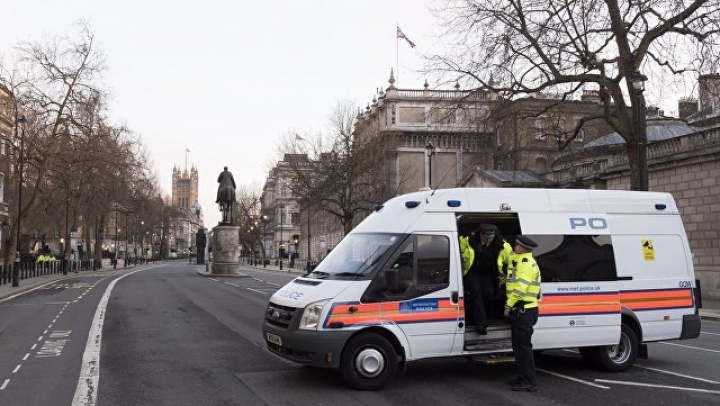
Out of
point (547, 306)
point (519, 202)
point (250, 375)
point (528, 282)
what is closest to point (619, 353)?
point (547, 306)

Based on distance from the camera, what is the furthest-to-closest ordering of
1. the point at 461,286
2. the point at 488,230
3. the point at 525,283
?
the point at 488,230 < the point at 461,286 < the point at 525,283

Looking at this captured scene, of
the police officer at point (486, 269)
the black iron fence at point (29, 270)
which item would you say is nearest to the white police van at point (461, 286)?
the police officer at point (486, 269)

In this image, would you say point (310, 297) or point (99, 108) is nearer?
point (310, 297)

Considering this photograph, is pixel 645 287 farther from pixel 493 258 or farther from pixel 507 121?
pixel 507 121

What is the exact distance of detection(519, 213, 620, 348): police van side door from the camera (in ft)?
27.4

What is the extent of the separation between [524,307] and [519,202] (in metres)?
1.76

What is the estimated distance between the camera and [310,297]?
751cm

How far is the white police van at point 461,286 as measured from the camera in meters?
7.45

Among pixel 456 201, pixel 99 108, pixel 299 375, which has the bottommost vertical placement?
pixel 299 375

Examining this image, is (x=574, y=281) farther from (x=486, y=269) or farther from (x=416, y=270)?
(x=416, y=270)

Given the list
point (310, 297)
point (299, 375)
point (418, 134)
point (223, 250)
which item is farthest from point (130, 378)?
point (418, 134)

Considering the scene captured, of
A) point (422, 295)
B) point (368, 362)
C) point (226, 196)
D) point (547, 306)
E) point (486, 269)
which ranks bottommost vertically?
point (368, 362)

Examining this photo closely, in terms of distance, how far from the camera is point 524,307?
7.47 m

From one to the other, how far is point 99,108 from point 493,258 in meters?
39.1
